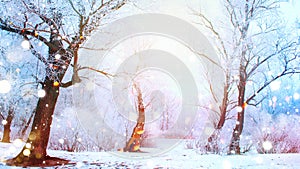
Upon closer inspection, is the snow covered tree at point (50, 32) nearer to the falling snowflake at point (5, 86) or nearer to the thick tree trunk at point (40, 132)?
the thick tree trunk at point (40, 132)

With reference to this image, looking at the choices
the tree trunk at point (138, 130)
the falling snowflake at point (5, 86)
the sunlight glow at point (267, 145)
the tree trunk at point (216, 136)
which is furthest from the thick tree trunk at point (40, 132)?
the sunlight glow at point (267, 145)

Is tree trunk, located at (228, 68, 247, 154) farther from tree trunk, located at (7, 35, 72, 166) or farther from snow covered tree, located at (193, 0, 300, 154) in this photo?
tree trunk, located at (7, 35, 72, 166)

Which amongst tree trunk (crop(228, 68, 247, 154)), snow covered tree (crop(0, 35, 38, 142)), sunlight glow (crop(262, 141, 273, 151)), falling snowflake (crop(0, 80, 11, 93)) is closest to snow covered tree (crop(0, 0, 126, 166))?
snow covered tree (crop(0, 35, 38, 142))

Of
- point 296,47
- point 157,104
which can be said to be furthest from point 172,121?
point 296,47

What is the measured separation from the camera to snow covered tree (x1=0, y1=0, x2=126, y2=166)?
7195 mm

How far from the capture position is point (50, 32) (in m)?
7.20

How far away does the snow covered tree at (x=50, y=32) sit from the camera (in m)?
7.20

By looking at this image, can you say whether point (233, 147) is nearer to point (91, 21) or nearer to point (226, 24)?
point (226, 24)

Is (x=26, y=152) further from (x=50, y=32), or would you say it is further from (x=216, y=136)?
(x=216, y=136)

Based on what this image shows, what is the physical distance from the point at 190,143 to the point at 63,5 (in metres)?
9.05

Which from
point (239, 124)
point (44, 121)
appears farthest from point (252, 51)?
point (44, 121)

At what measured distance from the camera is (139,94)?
1204 cm

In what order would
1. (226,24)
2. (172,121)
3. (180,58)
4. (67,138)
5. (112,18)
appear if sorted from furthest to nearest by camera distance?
(172,121)
(180,58)
(67,138)
(226,24)
(112,18)

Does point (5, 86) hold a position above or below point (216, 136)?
above
